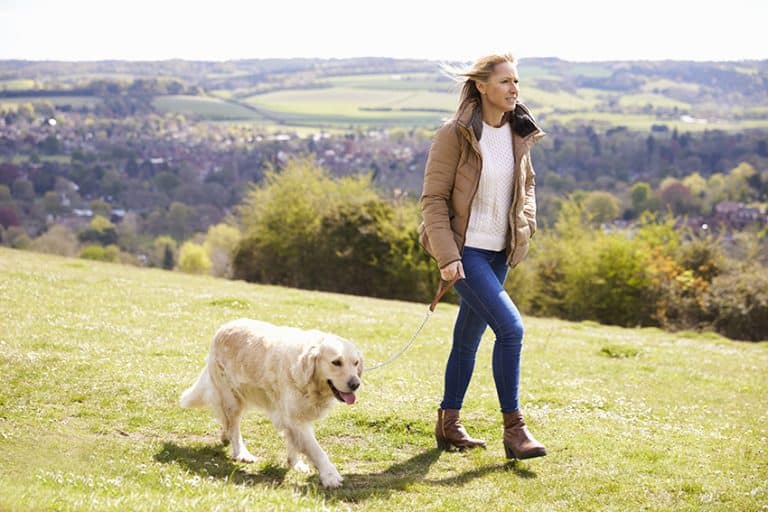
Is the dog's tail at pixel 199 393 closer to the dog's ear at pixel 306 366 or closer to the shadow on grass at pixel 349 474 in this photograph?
the shadow on grass at pixel 349 474

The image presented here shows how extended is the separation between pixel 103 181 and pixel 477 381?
143m

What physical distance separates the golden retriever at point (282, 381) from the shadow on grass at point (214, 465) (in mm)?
178

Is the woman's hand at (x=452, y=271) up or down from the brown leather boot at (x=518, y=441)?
up

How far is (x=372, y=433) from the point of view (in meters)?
9.34

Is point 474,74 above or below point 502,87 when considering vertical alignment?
above

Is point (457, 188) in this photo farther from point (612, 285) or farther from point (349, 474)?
point (612, 285)

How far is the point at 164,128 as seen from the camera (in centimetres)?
18650

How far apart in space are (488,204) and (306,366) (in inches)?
94.5

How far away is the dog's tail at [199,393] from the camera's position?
28.6 feet

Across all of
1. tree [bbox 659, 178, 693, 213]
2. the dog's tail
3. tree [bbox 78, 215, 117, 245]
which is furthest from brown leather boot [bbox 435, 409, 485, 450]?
tree [bbox 659, 178, 693, 213]

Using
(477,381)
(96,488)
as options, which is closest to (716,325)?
(477,381)

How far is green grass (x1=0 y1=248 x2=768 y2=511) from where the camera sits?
278 inches

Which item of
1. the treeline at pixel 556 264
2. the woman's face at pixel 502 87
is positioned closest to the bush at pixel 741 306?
the treeline at pixel 556 264

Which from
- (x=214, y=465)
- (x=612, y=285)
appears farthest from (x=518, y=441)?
(x=612, y=285)
